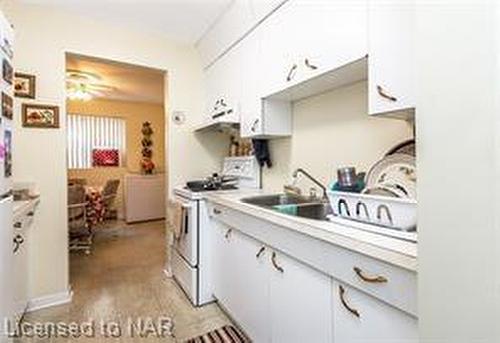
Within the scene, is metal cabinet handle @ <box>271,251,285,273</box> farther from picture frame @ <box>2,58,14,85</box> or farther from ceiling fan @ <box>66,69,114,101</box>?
ceiling fan @ <box>66,69,114,101</box>

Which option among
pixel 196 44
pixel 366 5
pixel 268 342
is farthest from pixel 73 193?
pixel 366 5

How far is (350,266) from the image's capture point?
0.93 m

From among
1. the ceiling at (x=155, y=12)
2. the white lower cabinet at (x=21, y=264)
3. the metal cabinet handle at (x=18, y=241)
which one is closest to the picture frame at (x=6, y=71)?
the white lower cabinet at (x=21, y=264)

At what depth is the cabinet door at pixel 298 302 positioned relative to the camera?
3.51ft

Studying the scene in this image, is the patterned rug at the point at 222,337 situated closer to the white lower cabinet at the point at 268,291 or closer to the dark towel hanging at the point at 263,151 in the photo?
the white lower cabinet at the point at 268,291

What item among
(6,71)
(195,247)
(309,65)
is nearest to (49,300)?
(195,247)

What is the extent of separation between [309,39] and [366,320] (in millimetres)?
1297

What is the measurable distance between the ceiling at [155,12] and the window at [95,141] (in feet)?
10.9

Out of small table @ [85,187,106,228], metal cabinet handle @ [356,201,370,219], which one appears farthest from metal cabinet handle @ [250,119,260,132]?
small table @ [85,187,106,228]

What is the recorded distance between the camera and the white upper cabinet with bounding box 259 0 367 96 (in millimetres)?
1222

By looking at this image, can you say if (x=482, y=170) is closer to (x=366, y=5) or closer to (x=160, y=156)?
(x=366, y=5)

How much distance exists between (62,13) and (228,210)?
81.9 inches

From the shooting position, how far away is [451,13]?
0.54m
